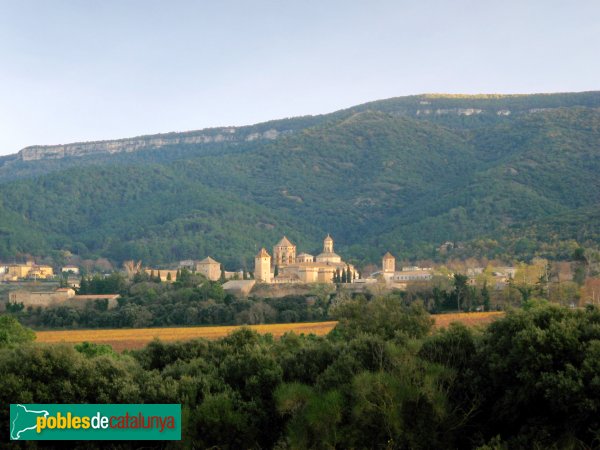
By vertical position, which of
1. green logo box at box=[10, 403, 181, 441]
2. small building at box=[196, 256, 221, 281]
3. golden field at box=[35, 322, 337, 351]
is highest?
green logo box at box=[10, 403, 181, 441]

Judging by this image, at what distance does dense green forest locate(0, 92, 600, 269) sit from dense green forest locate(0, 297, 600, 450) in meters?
69.2

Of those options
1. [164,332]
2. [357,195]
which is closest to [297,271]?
[164,332]

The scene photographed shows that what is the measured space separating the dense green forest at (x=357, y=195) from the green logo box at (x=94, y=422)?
7357cm

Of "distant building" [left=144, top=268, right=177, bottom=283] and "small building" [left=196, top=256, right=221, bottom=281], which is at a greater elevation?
"distant building" [left=144, top=268, right=177, bottom=283]

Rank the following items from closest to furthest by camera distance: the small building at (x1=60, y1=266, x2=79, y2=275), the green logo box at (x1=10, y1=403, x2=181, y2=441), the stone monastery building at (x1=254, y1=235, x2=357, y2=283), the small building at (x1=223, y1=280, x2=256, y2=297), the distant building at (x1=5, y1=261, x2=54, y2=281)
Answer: the green logo box at (x1=10, y1=403, x2=181, y2=441) < the small building at (x1=223, y1=280, x2=256, y2=297) < the stone monastery building at (x1=254, y1=235, x2=357, y2=283) < the distant building at (x1=5, y1=261, x2=54, y2=281) < the small building at (x1=60, y1=266, x2=79, y2=275)

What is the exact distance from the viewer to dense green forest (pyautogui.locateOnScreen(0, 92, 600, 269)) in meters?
116

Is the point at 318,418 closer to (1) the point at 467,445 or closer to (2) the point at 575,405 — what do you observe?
(1) the point at 467,445

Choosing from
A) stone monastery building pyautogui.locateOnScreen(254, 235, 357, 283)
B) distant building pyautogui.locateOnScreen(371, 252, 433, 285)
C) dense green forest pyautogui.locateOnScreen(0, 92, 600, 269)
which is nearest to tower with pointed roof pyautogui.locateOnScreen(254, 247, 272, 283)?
stone monastery building pyautogui.locateOnScreen(254, 235, 357, 283)

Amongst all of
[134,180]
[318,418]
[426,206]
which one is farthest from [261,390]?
[134,180]

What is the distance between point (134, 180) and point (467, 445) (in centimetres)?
15712

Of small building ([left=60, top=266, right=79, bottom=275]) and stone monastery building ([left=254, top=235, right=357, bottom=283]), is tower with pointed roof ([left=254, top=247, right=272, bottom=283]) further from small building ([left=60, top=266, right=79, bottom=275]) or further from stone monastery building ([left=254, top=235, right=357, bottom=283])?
small building ([left=60, top=266, right=79, bottom=275])

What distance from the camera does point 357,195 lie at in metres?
156

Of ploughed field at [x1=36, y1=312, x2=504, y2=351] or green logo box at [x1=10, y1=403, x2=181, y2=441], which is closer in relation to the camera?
green logo box at [x1=10, y1=403, x2=181, y2=441]

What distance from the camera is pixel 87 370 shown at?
19.4 meters
